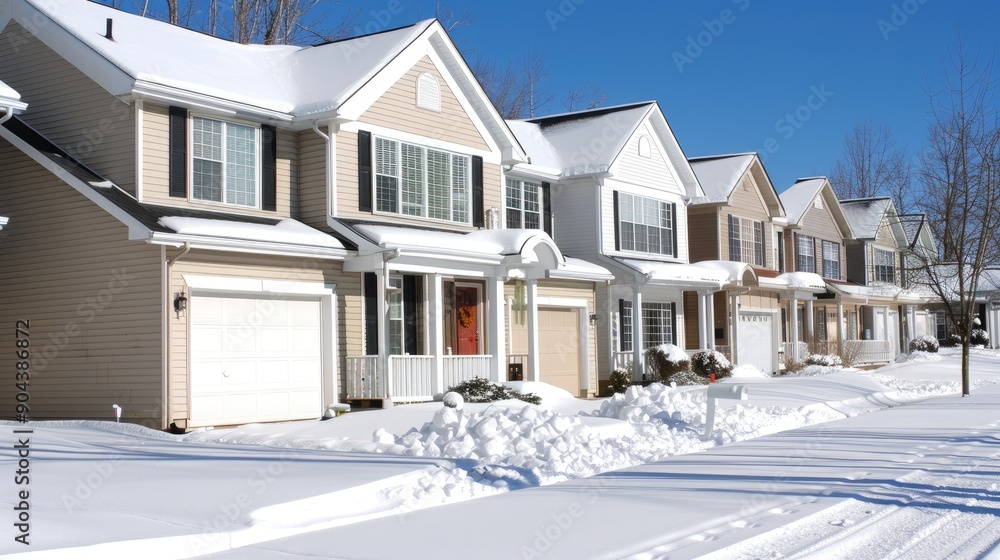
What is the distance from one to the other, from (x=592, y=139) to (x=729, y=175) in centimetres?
773

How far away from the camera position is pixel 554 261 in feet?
74.5

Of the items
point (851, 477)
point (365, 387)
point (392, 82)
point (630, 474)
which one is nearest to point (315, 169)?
point (392, 82)

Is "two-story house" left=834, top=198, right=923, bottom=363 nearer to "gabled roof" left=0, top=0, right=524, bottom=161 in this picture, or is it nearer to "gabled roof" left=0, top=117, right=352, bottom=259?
"gabled roof" left=0, top=0, right=524, bottom=161

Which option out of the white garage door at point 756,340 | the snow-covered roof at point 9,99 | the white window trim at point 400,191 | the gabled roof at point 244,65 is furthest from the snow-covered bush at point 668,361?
the snow-covered roof at point 9,99

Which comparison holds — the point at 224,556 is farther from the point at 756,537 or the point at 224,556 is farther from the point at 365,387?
the point at 365,387

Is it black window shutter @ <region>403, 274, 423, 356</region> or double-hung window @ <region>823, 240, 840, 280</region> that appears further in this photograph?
double-hung window @ <region>823, 240, 840, 280</region>

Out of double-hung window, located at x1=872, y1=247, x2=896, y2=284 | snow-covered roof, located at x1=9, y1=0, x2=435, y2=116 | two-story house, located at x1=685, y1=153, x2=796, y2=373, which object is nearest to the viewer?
snow-covered roof, located at x1=9, y1=0, x2=435, y2=116

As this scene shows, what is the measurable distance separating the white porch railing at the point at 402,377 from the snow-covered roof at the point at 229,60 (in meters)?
4.91

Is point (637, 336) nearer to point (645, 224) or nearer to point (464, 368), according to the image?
point (645, 224)

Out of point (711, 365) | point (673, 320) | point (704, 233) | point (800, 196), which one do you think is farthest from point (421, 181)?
point (800, 196)

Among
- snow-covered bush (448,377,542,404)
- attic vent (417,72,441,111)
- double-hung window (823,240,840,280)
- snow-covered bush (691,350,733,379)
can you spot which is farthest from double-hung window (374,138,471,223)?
double-hung window (823,240,840,280)

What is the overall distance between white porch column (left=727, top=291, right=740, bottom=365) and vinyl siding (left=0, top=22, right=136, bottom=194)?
2057cm

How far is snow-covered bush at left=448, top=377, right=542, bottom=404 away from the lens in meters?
19.5

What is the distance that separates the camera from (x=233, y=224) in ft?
56.2
